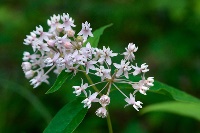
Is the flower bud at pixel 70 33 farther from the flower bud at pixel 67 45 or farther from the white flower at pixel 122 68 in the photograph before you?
the white flower at pixel 122 68

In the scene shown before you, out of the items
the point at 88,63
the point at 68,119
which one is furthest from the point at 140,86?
the point at 68,119

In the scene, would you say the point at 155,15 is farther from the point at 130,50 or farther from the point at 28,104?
the point at 130,50

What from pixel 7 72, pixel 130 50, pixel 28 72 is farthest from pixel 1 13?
pixel 130 50

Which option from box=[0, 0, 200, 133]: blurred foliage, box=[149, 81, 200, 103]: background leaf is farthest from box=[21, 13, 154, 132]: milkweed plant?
box=[0, 0, 200, 133]: blurred foliage

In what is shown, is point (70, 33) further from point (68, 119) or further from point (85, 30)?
point (68, 119)

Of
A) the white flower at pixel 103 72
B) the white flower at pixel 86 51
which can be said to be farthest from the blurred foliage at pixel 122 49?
the white flower at pixel 86 51

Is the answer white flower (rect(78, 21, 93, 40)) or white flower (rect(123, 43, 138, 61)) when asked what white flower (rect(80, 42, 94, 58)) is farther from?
white flower (rect(123, 43, 138, 61))
